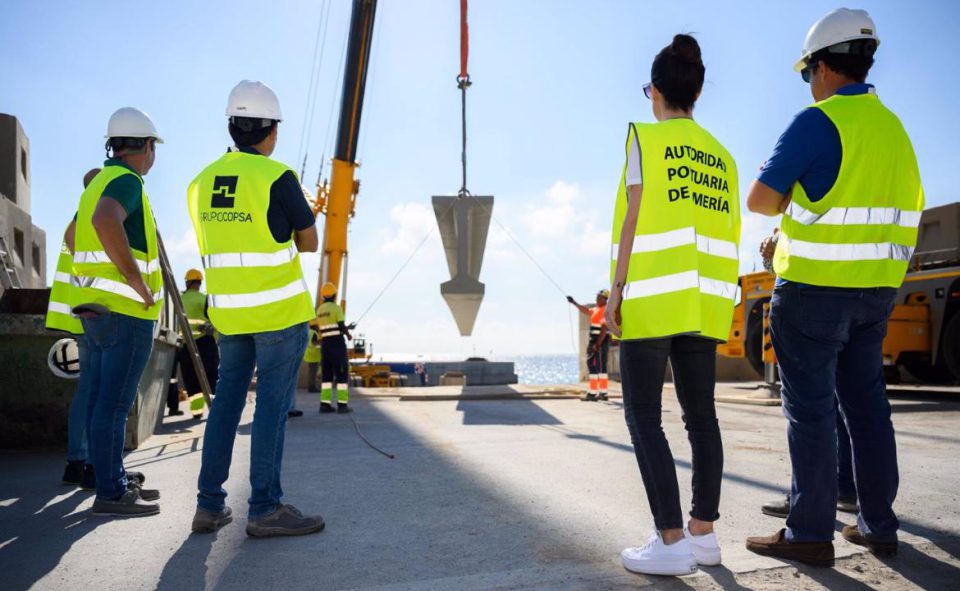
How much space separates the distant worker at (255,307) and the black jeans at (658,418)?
137 centimetres

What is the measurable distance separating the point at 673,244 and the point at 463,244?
1023 centimetres

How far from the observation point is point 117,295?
3.27 meters

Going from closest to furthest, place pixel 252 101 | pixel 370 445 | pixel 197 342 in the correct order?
1. pixel 252 101
2. pixel 370 445
3. pixel 197 342

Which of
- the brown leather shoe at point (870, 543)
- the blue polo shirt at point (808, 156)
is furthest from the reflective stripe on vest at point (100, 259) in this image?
the brown leather shoe at point (870, 543)

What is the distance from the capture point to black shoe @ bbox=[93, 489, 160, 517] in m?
3.16

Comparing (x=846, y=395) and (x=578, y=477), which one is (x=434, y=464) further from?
(x=846, y=395)

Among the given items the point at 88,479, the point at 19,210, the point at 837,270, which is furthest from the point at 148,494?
the point at 19,210

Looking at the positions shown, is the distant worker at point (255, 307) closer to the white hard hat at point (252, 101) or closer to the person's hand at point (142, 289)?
the white hard hat at point (252, 101)

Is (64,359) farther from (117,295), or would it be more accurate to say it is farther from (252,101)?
(252,101)

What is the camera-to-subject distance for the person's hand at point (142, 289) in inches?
126

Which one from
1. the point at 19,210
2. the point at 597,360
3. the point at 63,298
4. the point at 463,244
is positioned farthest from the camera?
the point at 463,244

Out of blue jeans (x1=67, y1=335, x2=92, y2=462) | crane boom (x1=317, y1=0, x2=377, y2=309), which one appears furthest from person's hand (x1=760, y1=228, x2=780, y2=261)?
crane boom (x1=317, y1=0, x2=377, y2=309)

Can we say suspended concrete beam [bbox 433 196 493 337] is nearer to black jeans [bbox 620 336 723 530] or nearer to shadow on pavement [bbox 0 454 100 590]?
shadow on pavement [bbox 0 454 100 590]

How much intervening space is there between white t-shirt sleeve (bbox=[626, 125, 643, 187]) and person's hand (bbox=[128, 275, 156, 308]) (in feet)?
7.39
